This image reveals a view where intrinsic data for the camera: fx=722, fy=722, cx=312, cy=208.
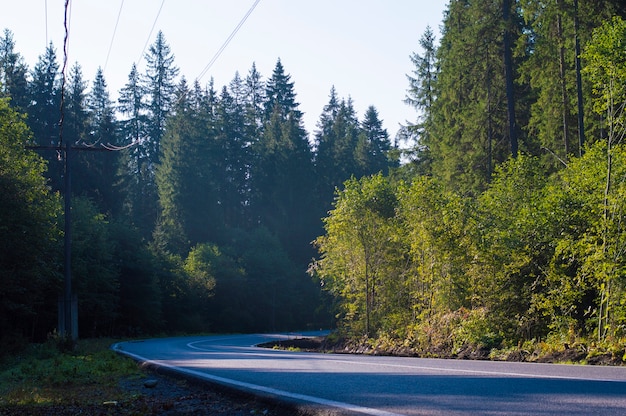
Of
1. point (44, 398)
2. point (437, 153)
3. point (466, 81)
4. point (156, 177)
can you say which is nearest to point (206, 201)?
point (156, 177)

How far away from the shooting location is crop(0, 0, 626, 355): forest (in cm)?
1898

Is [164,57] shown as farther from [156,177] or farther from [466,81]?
[466,81]

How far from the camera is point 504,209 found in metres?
22.9

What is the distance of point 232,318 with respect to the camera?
218 ft

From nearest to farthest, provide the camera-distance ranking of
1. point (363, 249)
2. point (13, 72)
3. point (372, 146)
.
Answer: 1. point (363, 249)
2. point (13, 72)
3. point (372, 146)

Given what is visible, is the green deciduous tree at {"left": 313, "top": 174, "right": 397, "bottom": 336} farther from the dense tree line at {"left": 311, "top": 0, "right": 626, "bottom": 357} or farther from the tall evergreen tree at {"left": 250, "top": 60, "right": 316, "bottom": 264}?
the tall evergreen tree at {"left": 250, "top": 60, "right": 316, "bottom": 264}

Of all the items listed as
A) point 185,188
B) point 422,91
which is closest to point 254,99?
point 185,188

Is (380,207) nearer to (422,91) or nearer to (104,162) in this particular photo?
(422,91)

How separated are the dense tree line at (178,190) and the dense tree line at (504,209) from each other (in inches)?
495

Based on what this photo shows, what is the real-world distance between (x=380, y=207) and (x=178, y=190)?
47480 mm

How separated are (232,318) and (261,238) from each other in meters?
12.4

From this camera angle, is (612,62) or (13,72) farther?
(13,72)

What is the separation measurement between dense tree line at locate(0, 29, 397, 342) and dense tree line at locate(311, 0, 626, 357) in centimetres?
1258

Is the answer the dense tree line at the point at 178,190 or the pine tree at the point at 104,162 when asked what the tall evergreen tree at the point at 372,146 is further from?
the pine tree at the point at 104,162
